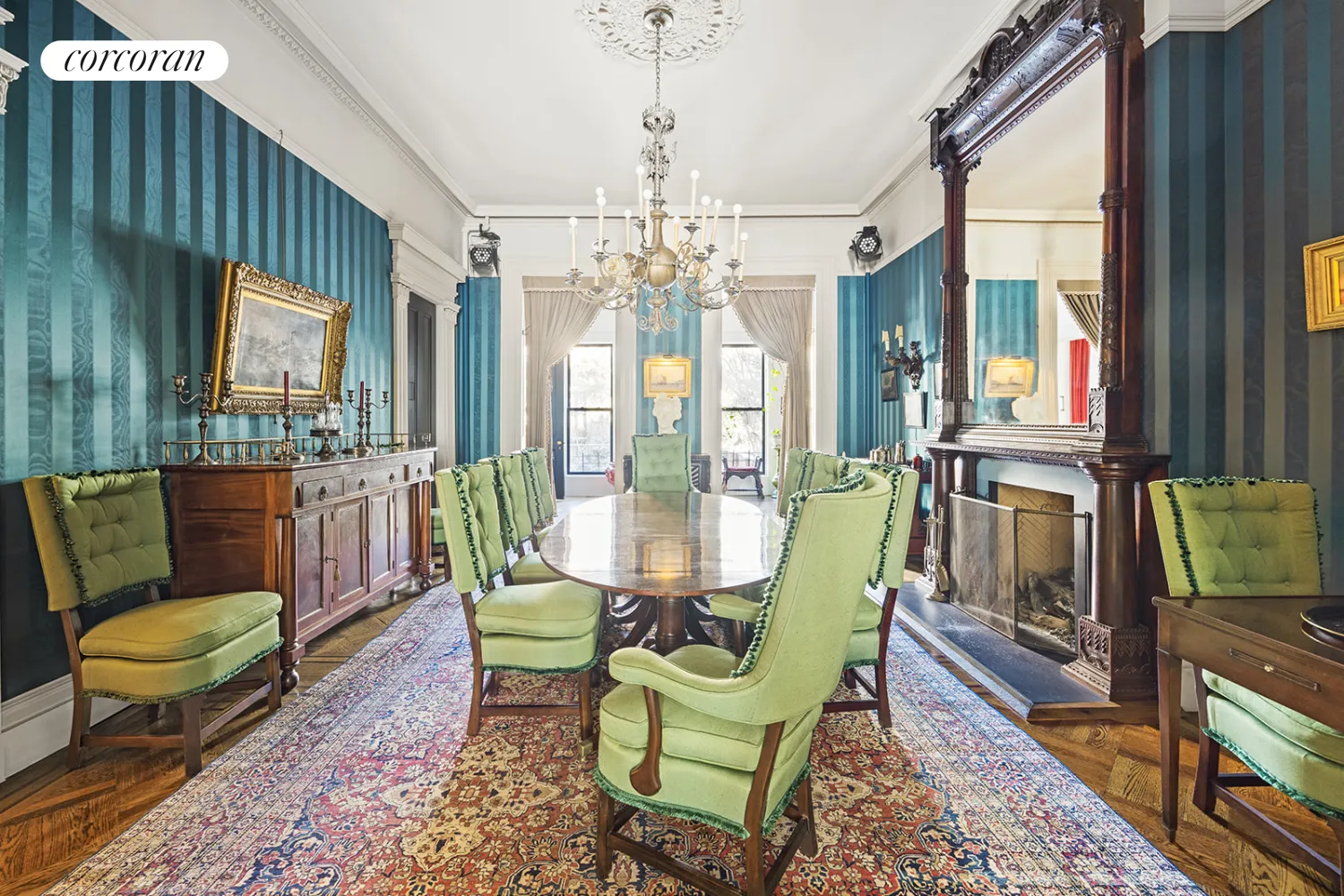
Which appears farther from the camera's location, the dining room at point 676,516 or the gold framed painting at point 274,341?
the gold framed painting at point 274,341

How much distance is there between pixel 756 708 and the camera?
1.29 metres

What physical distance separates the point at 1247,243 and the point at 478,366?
19.8ft

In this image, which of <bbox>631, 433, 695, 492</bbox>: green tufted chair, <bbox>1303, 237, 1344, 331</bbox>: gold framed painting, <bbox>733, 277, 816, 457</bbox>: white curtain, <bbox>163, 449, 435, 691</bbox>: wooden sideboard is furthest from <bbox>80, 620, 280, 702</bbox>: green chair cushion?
<bbox>733, 277, 816, 457</bbox>: white curtain

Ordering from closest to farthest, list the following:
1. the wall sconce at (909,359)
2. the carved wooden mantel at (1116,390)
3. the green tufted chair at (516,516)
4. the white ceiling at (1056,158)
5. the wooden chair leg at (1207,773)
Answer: the wooden chair leg at (1207,773)
the carved wooden mantel at (1116,390)
the white ceiling at (1056,158)
the green tufted chair at (516,516)
the wall sconce at (909,359)

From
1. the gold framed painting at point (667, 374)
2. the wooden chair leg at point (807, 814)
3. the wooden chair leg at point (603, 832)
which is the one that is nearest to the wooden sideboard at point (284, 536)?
the wooden chair leg at point (603, 832)

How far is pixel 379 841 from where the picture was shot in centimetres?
173

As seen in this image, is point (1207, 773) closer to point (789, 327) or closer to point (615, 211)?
point (789, 327)

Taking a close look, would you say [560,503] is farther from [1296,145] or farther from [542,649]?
[1296,145]

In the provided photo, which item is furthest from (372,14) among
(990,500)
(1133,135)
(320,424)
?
(990,500)

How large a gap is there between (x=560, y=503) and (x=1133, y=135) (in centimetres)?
789

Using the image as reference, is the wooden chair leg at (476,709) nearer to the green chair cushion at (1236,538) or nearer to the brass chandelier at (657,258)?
the brass chandelier at (657,258)

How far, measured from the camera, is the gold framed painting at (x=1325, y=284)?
79.8 inches

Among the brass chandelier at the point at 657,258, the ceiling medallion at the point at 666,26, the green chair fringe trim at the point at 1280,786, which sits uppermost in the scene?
the ceiling medallion at the point at 666,26

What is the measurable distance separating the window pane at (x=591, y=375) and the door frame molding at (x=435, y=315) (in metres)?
3.53
